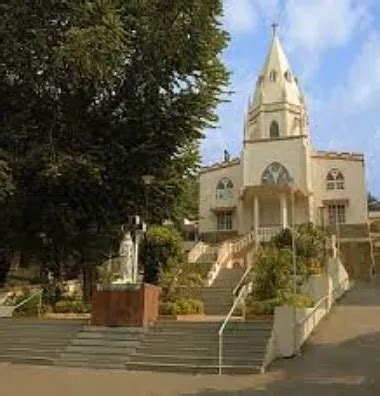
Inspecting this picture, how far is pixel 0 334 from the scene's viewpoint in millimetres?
19266

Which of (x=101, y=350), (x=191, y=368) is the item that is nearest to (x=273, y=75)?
(x=101, y=350)

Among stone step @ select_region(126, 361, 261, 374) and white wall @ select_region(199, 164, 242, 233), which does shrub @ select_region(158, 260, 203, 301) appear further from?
white wall @ select_region(199, 164, 242, 233)

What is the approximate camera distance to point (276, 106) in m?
51.6

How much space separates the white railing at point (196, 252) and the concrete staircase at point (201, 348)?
53.0ft

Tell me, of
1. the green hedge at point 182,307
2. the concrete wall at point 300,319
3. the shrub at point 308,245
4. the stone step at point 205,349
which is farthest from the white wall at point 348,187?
the stone step at point 205,349

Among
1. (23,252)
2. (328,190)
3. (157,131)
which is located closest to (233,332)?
(157,131)

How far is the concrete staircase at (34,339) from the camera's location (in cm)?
1738

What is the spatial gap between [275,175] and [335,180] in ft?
12.5

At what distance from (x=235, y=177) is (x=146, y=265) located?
2098 cm

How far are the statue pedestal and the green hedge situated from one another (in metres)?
1.11

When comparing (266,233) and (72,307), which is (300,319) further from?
(266,233)

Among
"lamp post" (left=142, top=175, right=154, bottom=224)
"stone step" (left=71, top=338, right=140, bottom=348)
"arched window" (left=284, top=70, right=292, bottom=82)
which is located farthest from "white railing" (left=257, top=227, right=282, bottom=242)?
"stone step" (left=71, top=338, right=140, bottom=348)

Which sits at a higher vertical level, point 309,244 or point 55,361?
point 309,244

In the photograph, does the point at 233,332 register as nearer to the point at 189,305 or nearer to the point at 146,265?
the point at 189,305
